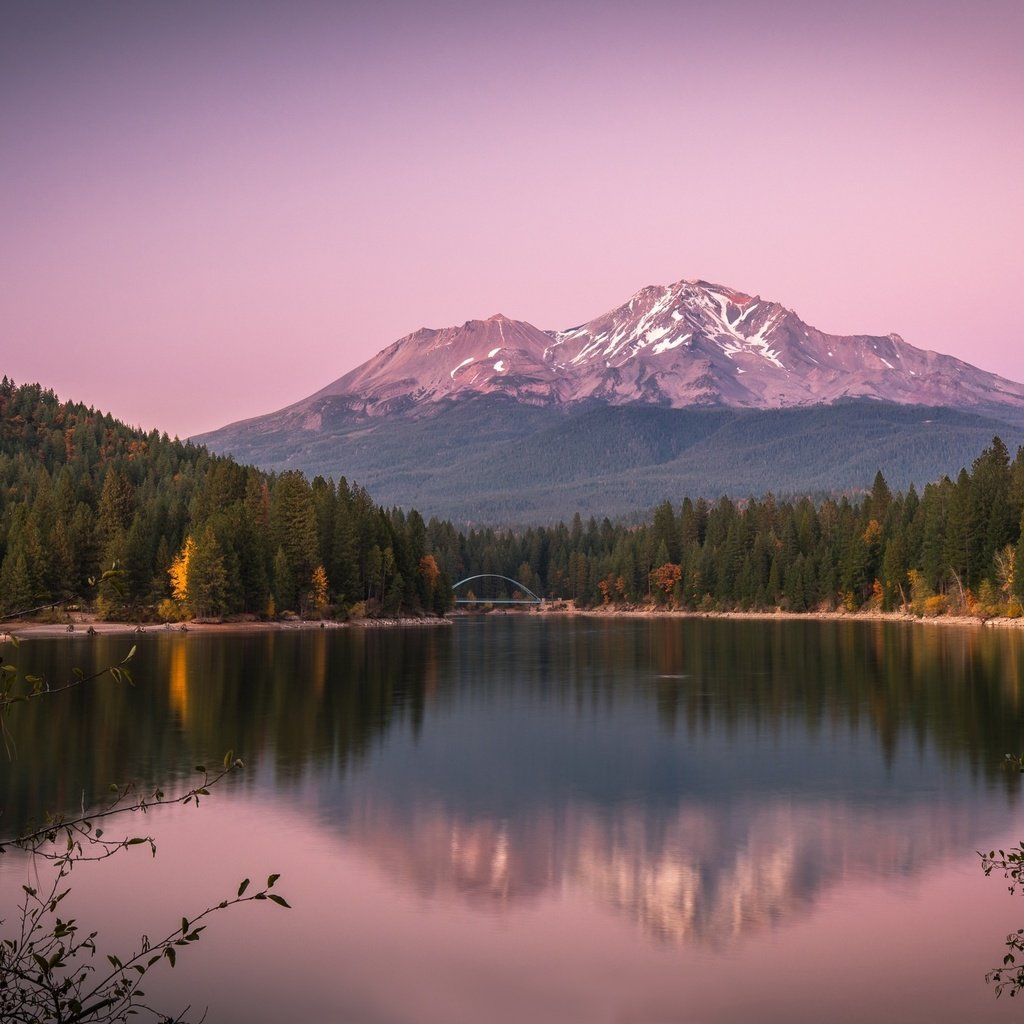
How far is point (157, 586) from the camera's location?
137000 mm

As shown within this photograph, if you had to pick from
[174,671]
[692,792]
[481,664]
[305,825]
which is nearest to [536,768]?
[692,792]

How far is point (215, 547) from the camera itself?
128m

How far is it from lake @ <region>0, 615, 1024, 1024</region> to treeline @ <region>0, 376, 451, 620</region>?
5961 centimetres

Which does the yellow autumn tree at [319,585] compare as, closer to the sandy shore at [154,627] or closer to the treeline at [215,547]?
the treeline at [215,547]

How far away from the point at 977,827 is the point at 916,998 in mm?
14651

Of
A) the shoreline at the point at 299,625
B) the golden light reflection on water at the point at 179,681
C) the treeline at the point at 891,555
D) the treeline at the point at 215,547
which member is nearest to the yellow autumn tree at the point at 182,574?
the treeline at the point at 215,547

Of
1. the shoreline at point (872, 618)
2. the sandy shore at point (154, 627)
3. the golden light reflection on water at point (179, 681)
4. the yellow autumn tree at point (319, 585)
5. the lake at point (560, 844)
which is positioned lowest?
the lake at point (560, 844)

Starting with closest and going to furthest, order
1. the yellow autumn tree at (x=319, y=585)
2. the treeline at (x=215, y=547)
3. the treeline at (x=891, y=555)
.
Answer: the treeline at (x=215, y=547)
the treeline at (x=891, y=555)
the yellow autumn tree at (x=319, y=585)

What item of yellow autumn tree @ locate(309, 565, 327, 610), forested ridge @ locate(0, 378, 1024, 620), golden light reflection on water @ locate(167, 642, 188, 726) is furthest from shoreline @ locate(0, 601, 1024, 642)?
golden light reflection on water @ locate(167, 642, 188, 726)

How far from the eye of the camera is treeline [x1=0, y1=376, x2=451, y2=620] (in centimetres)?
13088

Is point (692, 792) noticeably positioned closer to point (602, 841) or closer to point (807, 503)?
point (602, 841)

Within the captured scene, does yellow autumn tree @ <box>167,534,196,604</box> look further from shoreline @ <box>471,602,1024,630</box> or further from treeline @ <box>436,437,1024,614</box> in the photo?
treeline @ <box>436,437,1024,614</box>

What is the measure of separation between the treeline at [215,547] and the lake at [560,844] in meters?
59.6

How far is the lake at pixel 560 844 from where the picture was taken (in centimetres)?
2044
